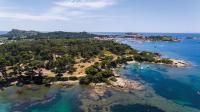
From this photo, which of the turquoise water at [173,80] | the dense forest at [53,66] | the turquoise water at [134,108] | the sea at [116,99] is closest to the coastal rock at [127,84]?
the sea at [116,99]

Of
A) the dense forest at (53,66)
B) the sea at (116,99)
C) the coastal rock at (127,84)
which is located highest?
the dense forest at (53,66)

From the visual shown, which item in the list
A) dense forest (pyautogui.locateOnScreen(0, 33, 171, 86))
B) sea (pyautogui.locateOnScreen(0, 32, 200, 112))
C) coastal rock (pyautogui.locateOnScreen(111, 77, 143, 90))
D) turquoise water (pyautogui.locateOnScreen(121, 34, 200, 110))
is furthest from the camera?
dense forest (pyautogui.locateOnScreen(0, 33, 171, 86))

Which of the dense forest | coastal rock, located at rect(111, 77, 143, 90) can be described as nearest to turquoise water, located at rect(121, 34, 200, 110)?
coastal rock, located at rect(111, 77, 143, 90)

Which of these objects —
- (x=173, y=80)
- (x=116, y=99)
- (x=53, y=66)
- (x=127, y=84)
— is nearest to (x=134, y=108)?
(x=116, y=99)

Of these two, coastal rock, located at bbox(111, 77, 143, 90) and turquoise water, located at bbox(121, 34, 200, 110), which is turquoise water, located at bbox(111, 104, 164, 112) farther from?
coastal rock, located at bbox(111, 77, 143, 90)

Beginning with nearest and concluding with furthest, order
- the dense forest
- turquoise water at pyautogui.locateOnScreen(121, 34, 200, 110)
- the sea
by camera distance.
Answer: the sea
turquoise water at pyautogui.locateOnScreen(121, 34, 200, 110)
the dense forest

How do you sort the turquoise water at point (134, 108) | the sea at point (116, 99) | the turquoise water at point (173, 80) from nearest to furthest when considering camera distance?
the turquoise water at point (134, 108), the sea at point (116, 99), the turquoise water at point (173, 80)

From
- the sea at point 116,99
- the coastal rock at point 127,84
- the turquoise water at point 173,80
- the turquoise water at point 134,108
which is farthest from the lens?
the coastal rock at point 127,84

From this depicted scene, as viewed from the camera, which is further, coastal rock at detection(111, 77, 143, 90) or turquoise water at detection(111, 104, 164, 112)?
coastal rock at detection(111, 77, 143, 90)

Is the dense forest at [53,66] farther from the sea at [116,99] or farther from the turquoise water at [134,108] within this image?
the turquoise water at [134,108]

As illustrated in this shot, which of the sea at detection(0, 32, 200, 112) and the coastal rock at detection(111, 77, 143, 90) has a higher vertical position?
the coastal rock at detection(111, 77, 143, 90)

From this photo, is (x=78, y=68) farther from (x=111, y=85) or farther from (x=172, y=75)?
(x=172, y=75)

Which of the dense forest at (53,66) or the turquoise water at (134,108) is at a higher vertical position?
the dense forest at (53,66)
